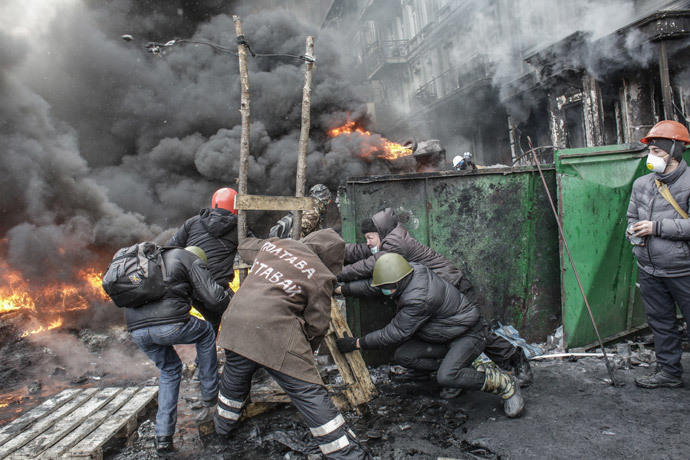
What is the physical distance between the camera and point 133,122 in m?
12.1

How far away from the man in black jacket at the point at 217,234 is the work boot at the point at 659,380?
3.95m

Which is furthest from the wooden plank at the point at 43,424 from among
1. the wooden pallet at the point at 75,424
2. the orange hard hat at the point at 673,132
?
the orange hard hat at the point at 673,132

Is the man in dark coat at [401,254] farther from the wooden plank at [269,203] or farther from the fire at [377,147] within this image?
the fire at [377,147]

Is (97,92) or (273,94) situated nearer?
(97,92)

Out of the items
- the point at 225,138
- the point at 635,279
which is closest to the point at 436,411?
the point at 635,279

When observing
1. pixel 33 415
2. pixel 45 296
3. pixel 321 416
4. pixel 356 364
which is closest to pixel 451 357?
pixel 356 364

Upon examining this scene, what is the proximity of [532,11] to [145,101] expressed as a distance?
1250 centimetres

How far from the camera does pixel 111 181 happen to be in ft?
35.9

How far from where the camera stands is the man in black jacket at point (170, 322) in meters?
3.00

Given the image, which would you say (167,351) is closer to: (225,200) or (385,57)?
(225,200)

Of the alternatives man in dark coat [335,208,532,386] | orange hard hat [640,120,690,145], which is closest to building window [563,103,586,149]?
orange hard hat [640,120,690,145]

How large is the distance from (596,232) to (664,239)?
3.60 ft

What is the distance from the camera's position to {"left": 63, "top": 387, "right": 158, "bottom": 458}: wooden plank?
2.83m

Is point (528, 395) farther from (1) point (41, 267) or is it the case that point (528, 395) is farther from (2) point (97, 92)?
(2) point (97, 92)
